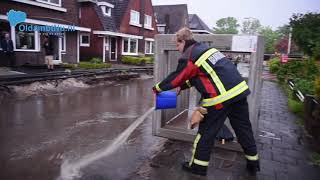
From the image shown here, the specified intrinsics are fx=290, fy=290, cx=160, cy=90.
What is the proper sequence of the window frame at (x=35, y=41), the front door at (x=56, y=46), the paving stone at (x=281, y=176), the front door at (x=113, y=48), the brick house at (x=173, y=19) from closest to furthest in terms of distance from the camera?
1. the paving stone at (x=281, y=176)
2. the window frame at (x=35, y=41)
3. the front door at (x=56, y=46)
4. the front door at (x=113, y=48)
5. the brick house at (x=173, y=19)

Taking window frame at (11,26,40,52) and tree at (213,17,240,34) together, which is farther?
tree at (213,17,240,34)

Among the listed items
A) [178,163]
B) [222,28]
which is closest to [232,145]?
[178,163]

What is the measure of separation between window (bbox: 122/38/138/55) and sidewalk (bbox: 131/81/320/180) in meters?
24.6

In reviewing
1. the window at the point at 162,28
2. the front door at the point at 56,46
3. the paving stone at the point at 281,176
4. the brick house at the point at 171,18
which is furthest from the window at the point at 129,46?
the paving stone at the point at 281,176

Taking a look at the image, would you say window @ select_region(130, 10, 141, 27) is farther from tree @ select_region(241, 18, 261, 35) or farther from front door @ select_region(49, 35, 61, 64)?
tree @ select_region(241, 18, 261, 35)

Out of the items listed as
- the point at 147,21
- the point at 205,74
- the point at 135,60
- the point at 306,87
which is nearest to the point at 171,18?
the point at 147,21

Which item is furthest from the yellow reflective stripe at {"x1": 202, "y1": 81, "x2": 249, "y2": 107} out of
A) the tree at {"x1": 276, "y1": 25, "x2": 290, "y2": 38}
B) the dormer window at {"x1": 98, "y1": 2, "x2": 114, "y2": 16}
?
the tree at {"x1": 276, "y1": 25, "x2": 290, "y2": 38}

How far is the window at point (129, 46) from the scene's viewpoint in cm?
2959

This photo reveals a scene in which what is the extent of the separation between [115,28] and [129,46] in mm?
3187

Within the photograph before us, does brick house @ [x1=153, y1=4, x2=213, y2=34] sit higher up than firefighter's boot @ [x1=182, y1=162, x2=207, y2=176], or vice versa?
brick house @ [x1=153, y1=4, x2=213, y2=34]

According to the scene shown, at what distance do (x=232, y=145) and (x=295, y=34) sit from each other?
23.2m

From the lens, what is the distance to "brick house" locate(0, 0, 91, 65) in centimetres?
1614

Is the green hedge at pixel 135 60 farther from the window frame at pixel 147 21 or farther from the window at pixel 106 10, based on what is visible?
the window frame at pixel 147 21

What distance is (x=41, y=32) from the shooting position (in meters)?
18.1
